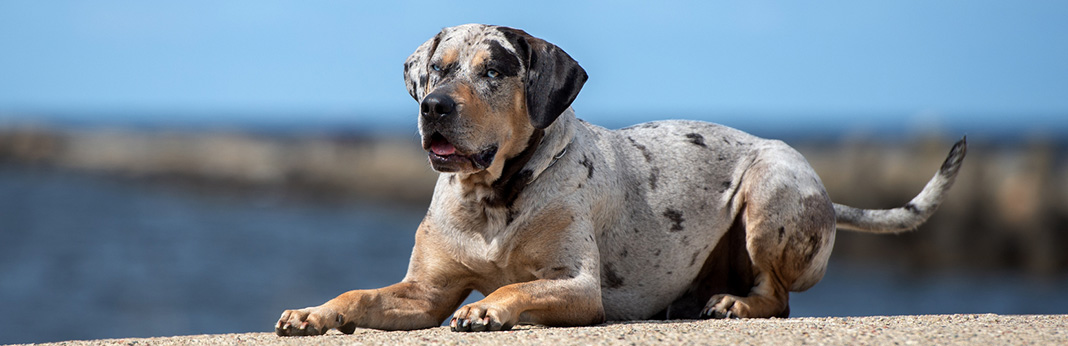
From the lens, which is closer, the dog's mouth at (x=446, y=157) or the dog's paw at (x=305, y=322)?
the dog's paw at (x=305, y=322)

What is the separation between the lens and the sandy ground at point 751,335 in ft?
14.8

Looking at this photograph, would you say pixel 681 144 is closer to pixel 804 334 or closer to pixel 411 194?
pixel 804 334

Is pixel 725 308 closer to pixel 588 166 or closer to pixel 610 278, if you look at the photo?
pixel 610 278

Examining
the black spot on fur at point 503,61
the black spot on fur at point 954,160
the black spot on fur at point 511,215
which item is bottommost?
the black spot on fur at point 954,160

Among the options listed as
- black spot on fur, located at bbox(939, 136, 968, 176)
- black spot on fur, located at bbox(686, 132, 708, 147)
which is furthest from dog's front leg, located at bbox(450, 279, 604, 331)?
black spot on fur, located at bbox(939, 136, 968, 176)

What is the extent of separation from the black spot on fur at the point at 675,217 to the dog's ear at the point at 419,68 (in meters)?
1.66

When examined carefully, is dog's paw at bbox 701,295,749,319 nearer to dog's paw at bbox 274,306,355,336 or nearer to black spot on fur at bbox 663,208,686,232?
black spot on fur at bbox 663,208,686,232

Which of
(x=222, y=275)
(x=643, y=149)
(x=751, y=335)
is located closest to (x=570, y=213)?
(x=643, y=149)

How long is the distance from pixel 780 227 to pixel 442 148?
2347 mm

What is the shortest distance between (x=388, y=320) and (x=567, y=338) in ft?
4.27

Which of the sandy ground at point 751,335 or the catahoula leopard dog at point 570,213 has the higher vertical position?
the catahoula leopard dog at point 570,213

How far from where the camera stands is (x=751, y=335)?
4668mm

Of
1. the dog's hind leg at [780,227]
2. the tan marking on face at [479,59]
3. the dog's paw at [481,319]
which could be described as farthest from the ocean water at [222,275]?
the dog's paw at [481,319]

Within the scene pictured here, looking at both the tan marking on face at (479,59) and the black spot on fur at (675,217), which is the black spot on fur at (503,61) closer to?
the tan marking on face at (479,59)
